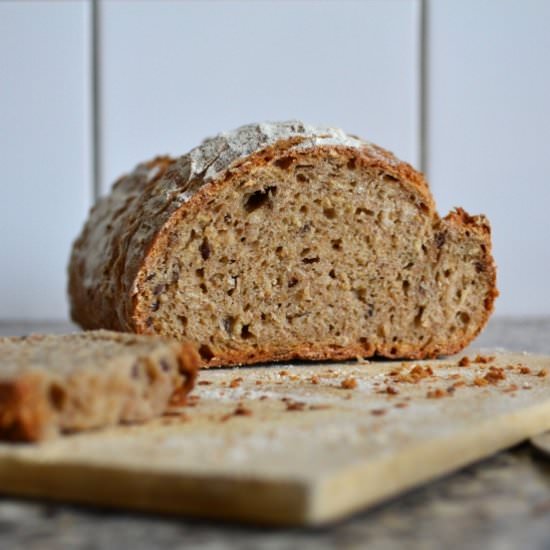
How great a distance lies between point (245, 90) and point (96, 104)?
58 centimetres

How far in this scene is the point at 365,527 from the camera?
3.22ft

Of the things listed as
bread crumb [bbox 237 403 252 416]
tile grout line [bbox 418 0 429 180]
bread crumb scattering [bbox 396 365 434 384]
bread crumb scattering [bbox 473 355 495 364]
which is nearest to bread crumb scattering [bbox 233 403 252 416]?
bread crumb [bbox 237 403 252 416]

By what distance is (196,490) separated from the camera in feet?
3.25

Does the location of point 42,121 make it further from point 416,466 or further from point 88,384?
point 416,466

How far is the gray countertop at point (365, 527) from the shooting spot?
927 millimetres

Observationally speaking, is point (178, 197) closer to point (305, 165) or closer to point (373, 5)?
point (305, 165)

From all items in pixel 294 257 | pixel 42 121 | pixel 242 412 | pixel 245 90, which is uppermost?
pixel 245 90

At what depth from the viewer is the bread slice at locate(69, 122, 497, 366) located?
2045mm

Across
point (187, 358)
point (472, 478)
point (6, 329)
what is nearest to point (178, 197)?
point (187, 358)

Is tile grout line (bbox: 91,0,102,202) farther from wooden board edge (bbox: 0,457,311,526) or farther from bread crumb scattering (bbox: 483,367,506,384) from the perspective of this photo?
wooden board edge (bbox: 0,457,311,526)

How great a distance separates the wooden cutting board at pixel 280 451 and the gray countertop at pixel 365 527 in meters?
0.02

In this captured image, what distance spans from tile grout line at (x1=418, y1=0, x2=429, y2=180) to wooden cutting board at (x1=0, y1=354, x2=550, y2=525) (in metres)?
2.30

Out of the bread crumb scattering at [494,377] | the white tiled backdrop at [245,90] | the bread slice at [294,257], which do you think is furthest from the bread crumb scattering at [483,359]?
the white tiled backdrop at [245,90]

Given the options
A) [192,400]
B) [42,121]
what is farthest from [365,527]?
[42,121]
